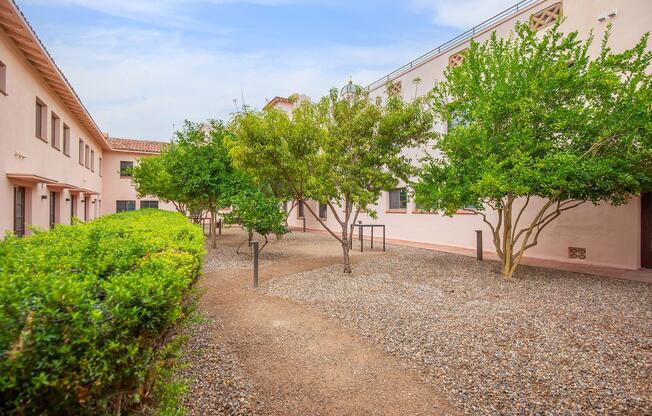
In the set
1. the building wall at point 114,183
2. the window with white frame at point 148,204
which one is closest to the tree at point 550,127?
the building wall at point 114,183

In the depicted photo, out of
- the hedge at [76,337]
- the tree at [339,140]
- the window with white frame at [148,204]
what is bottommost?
the hedge at [76,337]

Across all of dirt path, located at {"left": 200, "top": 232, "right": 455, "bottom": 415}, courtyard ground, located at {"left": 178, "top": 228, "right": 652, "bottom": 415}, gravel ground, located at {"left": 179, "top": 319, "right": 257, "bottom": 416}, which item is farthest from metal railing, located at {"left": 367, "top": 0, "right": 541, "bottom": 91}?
gravel ground, located at {"left": 179, "top": 319, "right": 257, "bottom": 416}

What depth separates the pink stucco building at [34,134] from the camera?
778 centimetres

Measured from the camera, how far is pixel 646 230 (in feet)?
28.1

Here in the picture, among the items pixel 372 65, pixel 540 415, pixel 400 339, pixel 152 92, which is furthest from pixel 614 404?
pixel 152 92

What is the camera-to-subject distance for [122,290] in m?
1.62

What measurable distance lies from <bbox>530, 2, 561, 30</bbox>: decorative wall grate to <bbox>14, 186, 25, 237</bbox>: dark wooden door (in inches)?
606

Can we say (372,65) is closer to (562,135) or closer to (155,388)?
(562,135)

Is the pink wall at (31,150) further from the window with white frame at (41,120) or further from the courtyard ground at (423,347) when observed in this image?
the courtyard ground at (423,347)

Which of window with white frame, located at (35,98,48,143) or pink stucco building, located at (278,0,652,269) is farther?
window with white frame, located at (35,98,48,143)

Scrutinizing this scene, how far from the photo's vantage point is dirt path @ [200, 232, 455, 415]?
117 inches

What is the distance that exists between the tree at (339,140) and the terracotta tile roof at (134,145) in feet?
67.0

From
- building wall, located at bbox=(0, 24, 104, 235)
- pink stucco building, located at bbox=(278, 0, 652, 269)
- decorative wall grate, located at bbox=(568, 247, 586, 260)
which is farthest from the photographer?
decorative wall grate, located at bbox=(568, 247, 586, 260)

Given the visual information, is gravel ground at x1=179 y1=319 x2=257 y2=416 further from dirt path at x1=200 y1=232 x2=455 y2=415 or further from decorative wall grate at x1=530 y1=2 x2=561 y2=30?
decorative wall grate at x1=530 y1=2 x2=561 y2=30
